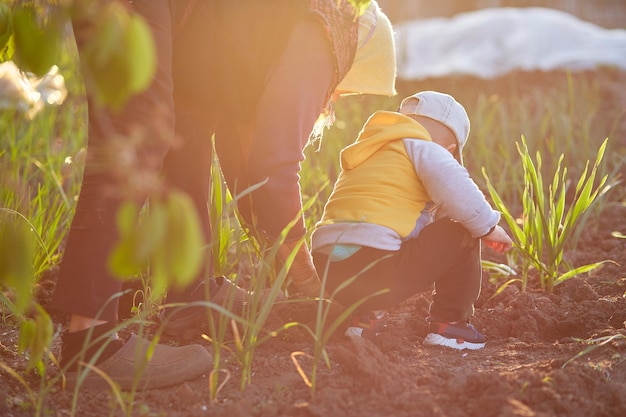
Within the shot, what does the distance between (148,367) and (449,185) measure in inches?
33.1

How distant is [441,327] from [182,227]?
56.9 inches

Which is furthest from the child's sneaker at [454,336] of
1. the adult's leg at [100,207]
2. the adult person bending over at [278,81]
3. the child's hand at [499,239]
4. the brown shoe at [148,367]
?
the adult's leg at [100,207]

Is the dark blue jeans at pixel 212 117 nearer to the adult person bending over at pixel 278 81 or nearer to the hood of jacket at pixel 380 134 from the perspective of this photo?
the adult person bending over at pixel 278 81

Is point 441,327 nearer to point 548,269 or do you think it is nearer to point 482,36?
point 548,269

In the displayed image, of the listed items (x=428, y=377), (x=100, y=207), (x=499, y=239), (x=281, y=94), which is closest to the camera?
(x=100, y=207)

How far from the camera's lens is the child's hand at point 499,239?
2053mm

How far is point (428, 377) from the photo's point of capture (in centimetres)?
177

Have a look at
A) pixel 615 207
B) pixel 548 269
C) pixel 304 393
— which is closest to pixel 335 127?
pixel 615 207

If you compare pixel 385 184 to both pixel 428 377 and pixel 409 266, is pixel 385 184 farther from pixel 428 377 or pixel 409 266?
pixel 428 377

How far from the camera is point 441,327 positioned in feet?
6.95

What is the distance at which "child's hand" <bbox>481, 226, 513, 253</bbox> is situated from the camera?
80.8 inches

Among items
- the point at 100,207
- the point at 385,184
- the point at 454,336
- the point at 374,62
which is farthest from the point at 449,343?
the point at 100,207

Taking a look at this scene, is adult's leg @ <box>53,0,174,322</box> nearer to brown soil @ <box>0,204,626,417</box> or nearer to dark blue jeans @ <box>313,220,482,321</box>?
brown soil @ <box>0,204,626,417</box>

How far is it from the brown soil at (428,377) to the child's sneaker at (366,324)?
0.12ft
